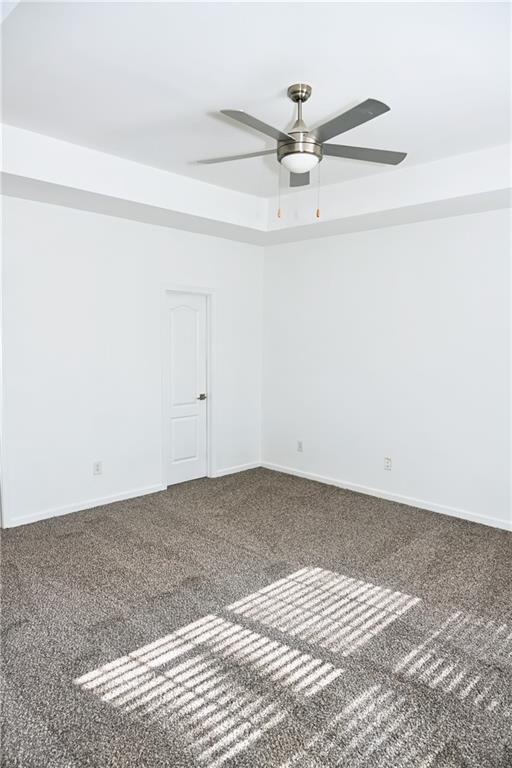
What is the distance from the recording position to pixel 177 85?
287 cm

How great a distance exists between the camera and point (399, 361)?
497cm

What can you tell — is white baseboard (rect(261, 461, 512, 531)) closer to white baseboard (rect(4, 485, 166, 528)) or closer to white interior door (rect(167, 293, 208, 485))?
white interior door (rect(167, 293, 208, 485))

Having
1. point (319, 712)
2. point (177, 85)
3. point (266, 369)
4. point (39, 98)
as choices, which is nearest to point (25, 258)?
point (39, 98)

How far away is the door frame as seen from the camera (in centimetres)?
521

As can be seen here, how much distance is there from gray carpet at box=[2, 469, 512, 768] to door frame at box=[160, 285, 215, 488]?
1.03 metres

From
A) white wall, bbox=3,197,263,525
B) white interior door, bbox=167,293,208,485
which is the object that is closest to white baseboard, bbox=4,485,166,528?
white wall, bbox=3,197,263,525

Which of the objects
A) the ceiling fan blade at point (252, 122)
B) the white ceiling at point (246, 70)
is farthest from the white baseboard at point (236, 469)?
the ceiling fan blade at point (252, 122)

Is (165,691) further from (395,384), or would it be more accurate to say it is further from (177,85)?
(395,384)

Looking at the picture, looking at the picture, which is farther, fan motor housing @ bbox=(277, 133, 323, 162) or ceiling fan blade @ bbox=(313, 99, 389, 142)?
fan motor housing @ bbox=(277, 133, 323, 162)

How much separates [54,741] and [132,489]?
10.0 feet

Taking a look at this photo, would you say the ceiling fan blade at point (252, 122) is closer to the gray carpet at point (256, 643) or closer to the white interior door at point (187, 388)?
the gray carpet at point (256, 643)

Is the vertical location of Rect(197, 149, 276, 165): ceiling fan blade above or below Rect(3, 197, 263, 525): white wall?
above

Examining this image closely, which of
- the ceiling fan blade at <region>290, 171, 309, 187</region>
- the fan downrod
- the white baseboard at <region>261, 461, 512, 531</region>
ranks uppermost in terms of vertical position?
the fan downrod

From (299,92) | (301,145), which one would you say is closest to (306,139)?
(301,145)
